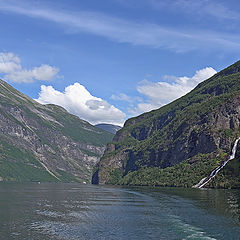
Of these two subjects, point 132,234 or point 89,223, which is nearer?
point 132,234

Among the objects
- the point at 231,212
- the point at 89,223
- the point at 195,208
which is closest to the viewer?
the point at 89,223

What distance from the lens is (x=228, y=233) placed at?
3821 inches

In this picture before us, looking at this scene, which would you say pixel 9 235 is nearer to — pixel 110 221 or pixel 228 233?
pixel 110 221

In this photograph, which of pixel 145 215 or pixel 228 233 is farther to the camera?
pixel 145 215

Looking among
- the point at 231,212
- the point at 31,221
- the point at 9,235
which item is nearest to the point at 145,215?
the point at 231,212

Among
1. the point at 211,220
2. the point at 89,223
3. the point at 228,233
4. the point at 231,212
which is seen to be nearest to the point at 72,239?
the point at 89,223

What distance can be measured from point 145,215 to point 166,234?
38.7m

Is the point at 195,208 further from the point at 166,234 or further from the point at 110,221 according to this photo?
the point at 166,234

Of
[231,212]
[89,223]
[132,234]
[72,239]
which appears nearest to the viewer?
[72,239]

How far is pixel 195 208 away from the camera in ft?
497

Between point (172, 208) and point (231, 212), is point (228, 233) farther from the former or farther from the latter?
point (172, 208)

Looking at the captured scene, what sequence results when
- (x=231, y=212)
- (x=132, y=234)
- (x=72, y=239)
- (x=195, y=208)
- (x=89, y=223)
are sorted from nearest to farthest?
(x=72, y=239), (x=132, y=234), (x=89, y=223), (x=231, y=212), (x=195, y=208)

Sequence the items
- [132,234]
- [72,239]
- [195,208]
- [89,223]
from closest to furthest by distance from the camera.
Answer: [72,239] → [132,234] → [89,223] → [195,208]

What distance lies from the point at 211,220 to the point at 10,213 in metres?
72.9
